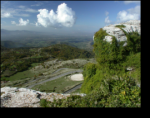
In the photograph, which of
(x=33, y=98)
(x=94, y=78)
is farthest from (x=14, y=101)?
(x=94, y=78)

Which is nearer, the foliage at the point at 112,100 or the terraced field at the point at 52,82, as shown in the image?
the foliage at the point at 112,100

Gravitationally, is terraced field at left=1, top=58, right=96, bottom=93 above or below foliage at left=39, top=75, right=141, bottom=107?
below

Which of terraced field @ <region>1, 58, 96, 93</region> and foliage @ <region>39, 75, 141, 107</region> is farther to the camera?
terraced field @ <region>1, 58, 96, 93</region>

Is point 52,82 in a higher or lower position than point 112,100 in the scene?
lower

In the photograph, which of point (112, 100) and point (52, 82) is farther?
point (52, 82)

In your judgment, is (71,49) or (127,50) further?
(71,49)

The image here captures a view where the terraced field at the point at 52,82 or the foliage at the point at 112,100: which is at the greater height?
the foliage at the point at 112,100
